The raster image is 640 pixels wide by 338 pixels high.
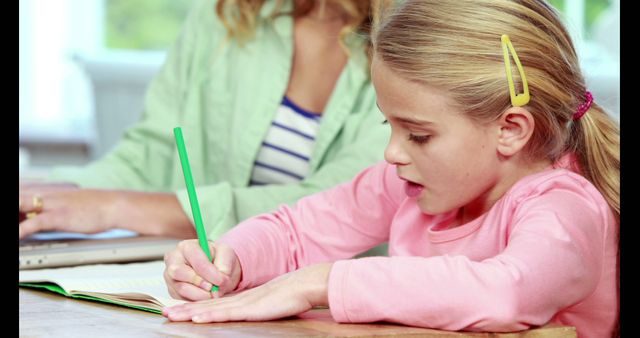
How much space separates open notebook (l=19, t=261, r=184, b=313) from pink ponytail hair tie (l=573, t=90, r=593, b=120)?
1.57 feet

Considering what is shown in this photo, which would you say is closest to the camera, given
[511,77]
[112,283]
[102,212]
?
[511,77]

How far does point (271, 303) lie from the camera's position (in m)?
0.92

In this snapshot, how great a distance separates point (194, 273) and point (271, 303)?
0.17 m

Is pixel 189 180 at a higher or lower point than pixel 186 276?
higher

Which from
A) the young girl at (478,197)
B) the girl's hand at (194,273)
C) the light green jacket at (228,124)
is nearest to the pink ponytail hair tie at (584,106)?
the young girl at (478,197)

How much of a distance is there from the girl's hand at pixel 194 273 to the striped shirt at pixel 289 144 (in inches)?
27.3

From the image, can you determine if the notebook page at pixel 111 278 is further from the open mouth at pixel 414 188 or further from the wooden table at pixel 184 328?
the open mouth at pixel 414 188

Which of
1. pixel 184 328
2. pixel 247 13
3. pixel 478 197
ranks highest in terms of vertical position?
pixel 247 13

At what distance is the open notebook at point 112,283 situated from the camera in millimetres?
1023

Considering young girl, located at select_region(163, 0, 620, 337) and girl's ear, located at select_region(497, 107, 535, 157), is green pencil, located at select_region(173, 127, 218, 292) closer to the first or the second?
young girl, located at select_region(163, 0, 620, 337)

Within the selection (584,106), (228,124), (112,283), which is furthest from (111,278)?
(228,124)

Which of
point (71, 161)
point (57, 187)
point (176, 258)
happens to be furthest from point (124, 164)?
point (71, 161)

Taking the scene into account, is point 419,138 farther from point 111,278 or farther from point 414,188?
point 111,278
